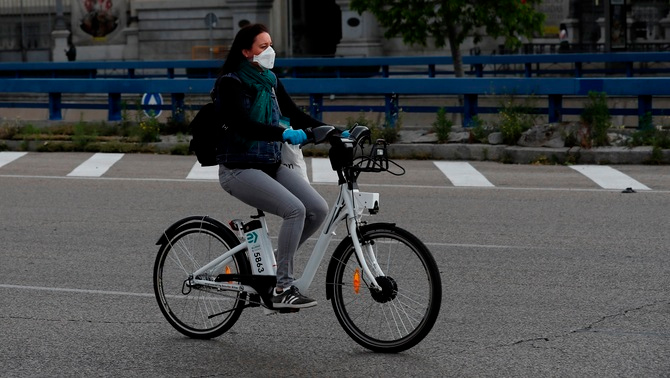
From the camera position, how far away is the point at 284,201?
7145mm

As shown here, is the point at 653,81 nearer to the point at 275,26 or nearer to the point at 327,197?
the point at 327,197

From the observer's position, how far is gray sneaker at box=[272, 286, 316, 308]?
7.17 m

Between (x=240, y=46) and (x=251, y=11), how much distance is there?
128ft

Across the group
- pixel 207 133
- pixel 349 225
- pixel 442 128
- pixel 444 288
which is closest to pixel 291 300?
pixel 349 225

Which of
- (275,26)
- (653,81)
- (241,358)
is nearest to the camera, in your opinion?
(241,358)

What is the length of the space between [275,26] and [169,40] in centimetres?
456

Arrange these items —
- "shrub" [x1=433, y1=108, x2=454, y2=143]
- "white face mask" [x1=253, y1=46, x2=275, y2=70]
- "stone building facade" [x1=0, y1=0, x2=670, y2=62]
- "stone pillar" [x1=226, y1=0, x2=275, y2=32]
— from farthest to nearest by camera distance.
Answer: "stone pillar" [x1=226, y1=0, x2=275, y2=32] < "stone building facade" [x1=0, y1=0, x2=670, y2=62] < "shrub" [x1=433, y1=108, x2=454, y2=143] < "white face mask" [x1=253, y1=46, x2=275, y2=70]

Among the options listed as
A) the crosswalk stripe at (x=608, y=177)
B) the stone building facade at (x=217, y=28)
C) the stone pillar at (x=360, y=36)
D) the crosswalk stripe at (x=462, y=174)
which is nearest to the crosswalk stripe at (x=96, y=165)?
the crosswalk stripe at (x=462, y=174)

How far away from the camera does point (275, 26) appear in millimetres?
46094

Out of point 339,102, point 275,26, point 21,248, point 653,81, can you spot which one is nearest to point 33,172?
point 21,248

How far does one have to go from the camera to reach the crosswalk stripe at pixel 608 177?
15.3 metres

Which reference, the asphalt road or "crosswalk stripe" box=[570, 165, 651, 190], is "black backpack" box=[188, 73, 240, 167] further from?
"crosswalk stripe" box=[570, 165, 651, 190]

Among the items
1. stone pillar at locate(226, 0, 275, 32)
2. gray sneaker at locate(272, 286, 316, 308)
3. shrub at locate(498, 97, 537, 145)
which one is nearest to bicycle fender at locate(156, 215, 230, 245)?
gray sneaker at locate(272, 286, 316, 308)

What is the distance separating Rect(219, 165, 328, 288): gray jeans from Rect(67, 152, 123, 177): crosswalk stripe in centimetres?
1013
